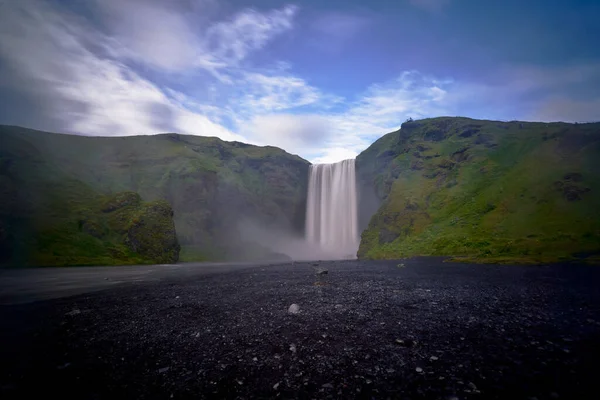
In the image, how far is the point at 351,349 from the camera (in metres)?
8.73

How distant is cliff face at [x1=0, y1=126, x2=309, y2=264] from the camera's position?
84.7m

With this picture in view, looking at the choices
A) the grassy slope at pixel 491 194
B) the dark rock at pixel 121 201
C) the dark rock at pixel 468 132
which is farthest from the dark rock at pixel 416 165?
the dark rock at pixel 121 201

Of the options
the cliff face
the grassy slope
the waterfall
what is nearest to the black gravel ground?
the grassy slope

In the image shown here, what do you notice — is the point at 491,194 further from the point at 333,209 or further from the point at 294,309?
the point at 294,309

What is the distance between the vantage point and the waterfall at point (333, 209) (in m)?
131

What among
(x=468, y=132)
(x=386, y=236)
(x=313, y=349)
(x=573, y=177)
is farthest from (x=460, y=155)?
(x=313, y=349)

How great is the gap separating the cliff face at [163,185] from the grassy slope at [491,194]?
67.4 metres

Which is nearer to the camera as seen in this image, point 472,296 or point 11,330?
point 11,330

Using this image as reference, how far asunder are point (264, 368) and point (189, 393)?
2.10 m

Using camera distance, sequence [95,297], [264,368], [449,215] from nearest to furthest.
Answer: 1. [264,368]
2. [95,297]
3. [449,215]

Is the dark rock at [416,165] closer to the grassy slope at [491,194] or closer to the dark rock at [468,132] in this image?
the grassy slope at [491,194]

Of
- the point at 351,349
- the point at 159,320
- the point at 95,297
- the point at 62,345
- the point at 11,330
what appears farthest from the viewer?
the point at 95,297

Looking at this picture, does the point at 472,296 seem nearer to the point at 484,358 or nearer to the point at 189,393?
the point at 484,358

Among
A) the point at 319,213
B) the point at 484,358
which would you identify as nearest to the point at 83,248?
the point at 484,358
